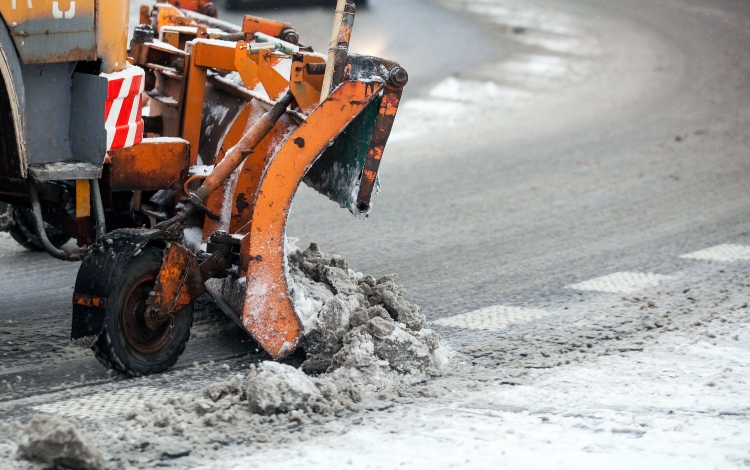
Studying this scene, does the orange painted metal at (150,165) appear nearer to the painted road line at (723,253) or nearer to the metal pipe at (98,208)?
the metal pipe at (98,208)

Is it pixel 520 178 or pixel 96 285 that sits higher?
pixel 96 285

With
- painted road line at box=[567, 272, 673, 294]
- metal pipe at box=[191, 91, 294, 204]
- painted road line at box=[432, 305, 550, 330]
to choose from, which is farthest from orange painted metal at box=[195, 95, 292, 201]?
painted road line at box=[567, 272, 673, 294]

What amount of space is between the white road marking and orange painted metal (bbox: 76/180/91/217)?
79 cm

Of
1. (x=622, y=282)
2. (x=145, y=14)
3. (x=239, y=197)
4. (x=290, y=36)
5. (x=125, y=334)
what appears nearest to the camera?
(x=125, y=334)

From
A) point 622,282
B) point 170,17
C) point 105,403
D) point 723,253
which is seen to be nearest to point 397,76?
point 105,403

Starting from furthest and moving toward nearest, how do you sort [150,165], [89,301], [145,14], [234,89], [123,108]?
[145,14], [234,89], [150,165], [123,108], [89,301]

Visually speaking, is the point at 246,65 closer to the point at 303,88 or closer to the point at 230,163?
the point at 303,88

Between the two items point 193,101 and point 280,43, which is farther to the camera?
point 280,43

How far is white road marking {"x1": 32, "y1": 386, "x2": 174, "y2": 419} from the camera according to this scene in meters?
3.43

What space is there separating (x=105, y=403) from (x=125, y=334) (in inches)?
11.6

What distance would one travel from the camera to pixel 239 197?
4.34 metres

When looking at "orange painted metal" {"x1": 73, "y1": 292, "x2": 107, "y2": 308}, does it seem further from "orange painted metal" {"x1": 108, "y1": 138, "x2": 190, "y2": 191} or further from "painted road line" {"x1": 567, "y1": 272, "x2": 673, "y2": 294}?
"painted road line" {"x1": 567, "y1": 272, "x2": 673, "y2": 294}

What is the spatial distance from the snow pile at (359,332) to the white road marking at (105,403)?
63 cm

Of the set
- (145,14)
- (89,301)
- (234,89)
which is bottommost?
(89,301)
